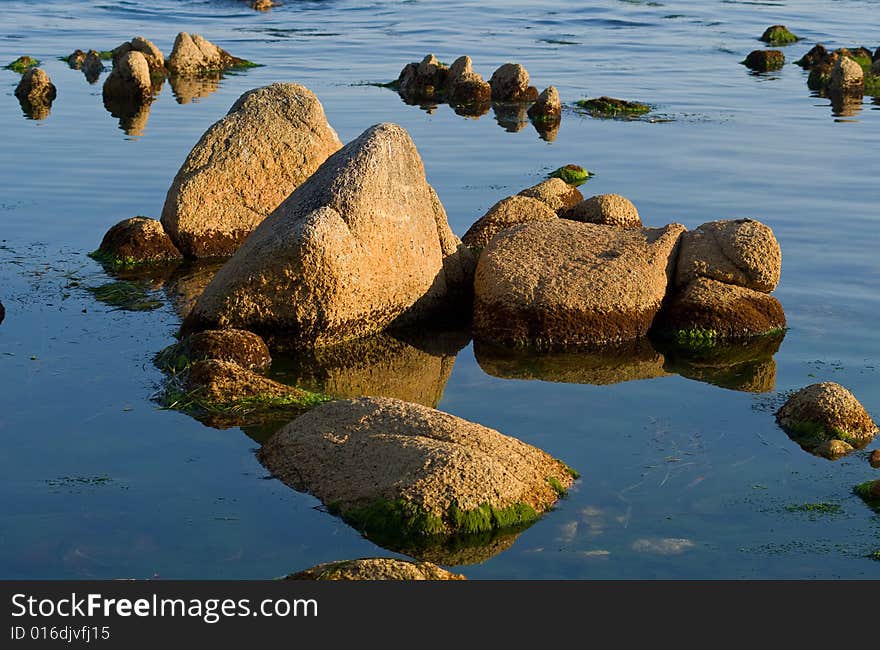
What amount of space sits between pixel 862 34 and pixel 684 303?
39901 millimetres

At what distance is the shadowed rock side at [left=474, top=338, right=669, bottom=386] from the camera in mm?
13961

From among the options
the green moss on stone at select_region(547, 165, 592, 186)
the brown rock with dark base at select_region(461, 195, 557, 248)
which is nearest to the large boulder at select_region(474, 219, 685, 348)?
the brown rock with dark base at select_region(461, 195, 557, 248)

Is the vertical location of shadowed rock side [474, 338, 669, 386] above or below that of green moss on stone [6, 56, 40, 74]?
above

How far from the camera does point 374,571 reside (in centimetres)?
813

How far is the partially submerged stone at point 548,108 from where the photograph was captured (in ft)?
102

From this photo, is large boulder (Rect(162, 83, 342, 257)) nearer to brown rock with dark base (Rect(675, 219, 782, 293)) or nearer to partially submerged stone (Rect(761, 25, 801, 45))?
brown rock with dark base (Rect(675, 219, 782, 293))

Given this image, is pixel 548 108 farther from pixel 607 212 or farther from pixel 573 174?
pixel 607 212

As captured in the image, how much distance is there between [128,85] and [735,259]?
2250 cm

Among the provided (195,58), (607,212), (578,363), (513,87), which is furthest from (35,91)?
(578,363)

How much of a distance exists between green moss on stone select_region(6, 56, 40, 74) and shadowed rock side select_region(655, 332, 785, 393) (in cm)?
2947

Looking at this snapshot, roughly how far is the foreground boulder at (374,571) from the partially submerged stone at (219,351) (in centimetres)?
527

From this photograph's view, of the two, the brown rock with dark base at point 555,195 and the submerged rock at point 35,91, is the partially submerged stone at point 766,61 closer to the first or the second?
the submerged rock at point 35,91

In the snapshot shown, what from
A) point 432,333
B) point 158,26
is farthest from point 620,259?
point 158,26

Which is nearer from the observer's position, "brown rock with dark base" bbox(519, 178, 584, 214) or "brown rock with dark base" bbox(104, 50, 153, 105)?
"brown rock with dark base" bbox(519, 178, 584, 214)
